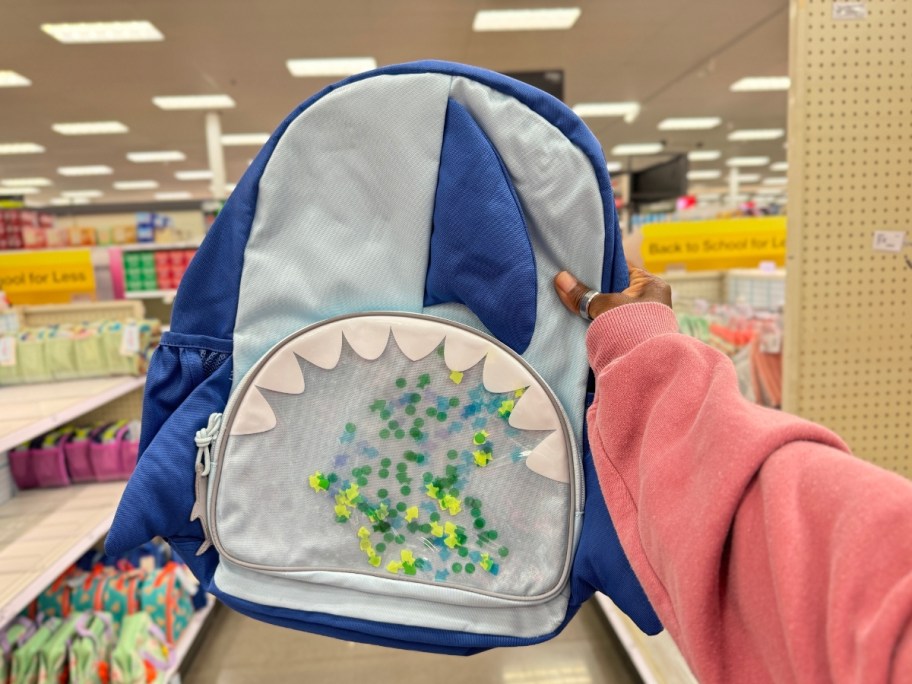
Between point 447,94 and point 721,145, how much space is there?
37.0ft

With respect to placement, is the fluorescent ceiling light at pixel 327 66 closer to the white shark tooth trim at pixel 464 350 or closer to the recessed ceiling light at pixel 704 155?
the white shark tooth trim at pixel 464 350

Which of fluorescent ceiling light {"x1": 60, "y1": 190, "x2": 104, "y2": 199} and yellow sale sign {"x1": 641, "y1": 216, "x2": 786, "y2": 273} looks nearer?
yellow sale sign {"x1": 641, "y1": 216, "x2": 786, "y2": 273}

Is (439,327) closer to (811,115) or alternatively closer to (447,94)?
(447,94)

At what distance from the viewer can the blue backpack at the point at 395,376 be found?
2.03ft

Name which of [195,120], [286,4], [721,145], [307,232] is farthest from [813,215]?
[721,145]

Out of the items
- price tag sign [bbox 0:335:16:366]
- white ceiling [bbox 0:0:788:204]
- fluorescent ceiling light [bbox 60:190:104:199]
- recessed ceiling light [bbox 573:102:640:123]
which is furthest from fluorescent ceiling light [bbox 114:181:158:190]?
price tag sign [bbox 0:335:16:366]

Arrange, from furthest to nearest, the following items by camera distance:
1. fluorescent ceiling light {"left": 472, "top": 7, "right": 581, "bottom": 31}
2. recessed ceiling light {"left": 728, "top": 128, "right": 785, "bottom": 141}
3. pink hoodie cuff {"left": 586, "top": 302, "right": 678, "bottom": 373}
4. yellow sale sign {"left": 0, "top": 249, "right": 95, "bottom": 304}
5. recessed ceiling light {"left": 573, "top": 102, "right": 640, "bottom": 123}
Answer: recessed ceiling light {"left": 728, "top": 128, "right": 785, "bottom": 141} → recessed ceiling light {"left": 573, "top": 102, "right": 640, "bottom": 123} → fluorescent ceiling light {"left": 472, "top": 7, "right": 581, "bottom": 31} → yellow sale sign {"left": 0, "top": 249, "right": 95, "bottom": 304} → pink hoodie cuff {"left": 586, "top": 302, "right": 678, "bottom": 373}

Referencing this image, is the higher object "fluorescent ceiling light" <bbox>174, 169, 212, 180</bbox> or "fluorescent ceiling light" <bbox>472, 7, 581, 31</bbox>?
"fluorescent ceiling light" <bbox>174, 169, 212, 180</bbox>

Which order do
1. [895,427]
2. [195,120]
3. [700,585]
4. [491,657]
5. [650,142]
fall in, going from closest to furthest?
[700,585] → [895,427] → [491,657] → [195,120] → [650,142]

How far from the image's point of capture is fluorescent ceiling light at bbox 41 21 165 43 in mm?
4406

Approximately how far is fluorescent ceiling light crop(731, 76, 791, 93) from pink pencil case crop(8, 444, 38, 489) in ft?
23.8

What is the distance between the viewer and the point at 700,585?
0.38 meters

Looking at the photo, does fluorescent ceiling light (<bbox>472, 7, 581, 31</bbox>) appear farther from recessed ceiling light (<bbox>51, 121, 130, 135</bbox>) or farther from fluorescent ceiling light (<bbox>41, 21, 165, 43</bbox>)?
recessed ceiling light (<bbox>51, 121, 130, 135</bbox>)

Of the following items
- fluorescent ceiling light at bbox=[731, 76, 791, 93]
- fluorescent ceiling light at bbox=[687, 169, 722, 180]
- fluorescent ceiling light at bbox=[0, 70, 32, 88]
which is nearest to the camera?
fluorescent ceiling light at bbox=[0, 70, 32, 88]
